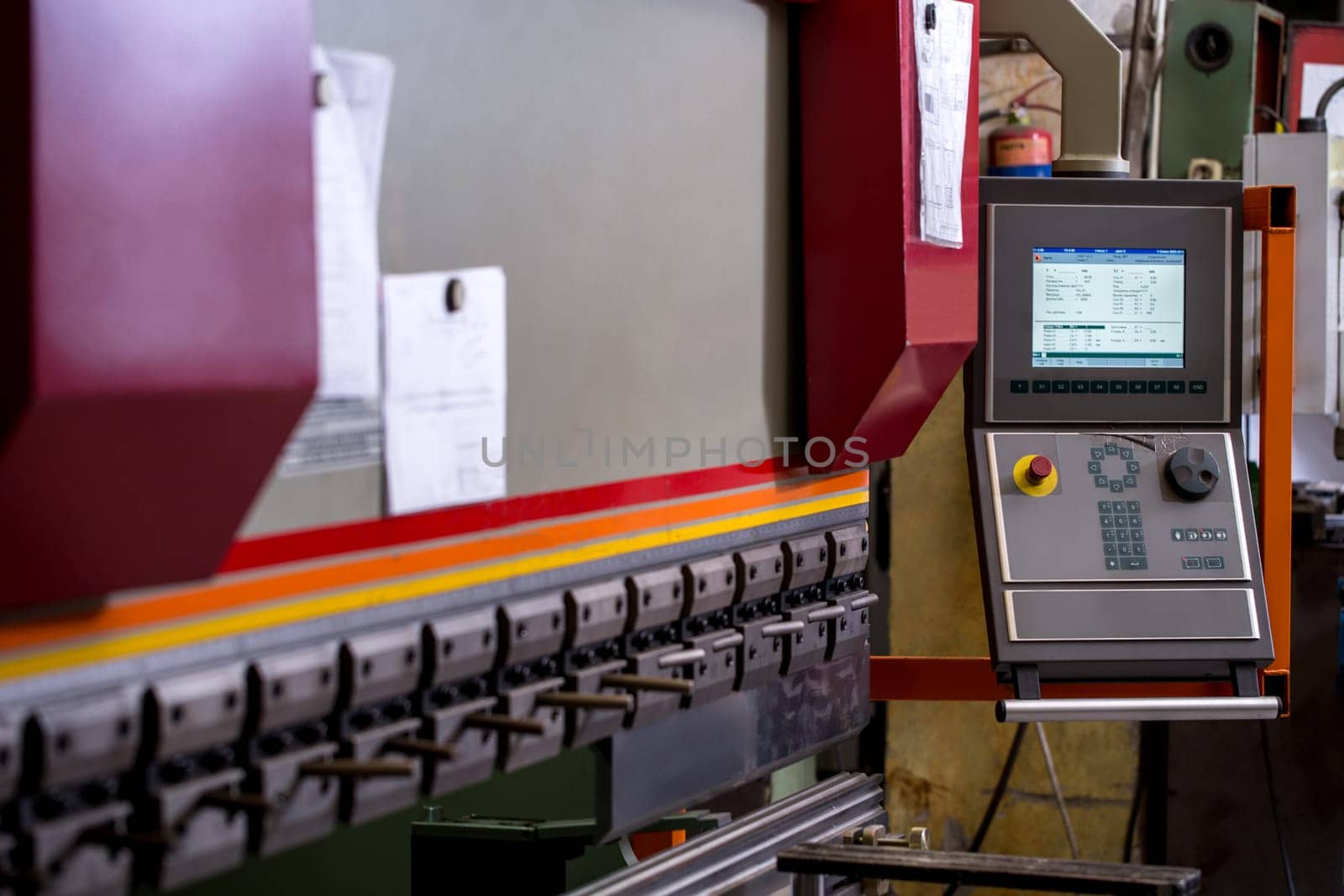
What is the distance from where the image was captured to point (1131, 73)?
3.03m

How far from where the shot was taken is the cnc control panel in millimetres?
1972

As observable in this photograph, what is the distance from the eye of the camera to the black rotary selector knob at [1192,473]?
6.67 ft

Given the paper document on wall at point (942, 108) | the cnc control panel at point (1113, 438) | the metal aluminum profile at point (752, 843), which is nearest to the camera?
the metal aluminum profile at point (752, 843)

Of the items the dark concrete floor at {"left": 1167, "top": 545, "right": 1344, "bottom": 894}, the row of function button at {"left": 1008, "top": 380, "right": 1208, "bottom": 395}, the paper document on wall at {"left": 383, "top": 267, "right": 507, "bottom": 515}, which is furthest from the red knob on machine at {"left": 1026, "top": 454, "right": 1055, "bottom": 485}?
the dark concrete floor at {"left": 1167, "top": 545, "right": 1344, "bottom": 894}

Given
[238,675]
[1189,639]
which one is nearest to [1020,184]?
[1189,639]

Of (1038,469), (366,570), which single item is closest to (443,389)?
(366,570)

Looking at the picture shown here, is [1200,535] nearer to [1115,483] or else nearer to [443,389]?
[1115,483]

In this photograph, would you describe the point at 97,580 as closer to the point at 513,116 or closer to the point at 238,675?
the point at 238,675

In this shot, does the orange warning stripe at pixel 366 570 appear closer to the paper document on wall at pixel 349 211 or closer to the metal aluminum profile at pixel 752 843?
the paper document on wall at pixel 349 211

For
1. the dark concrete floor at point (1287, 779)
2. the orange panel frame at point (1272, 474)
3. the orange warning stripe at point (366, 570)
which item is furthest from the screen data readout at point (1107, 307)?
the dark concrete floor at point (1287, 779)

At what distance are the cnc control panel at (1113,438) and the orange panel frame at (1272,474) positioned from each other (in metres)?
0.05

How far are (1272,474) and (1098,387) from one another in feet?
1.01

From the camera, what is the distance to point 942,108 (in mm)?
1764

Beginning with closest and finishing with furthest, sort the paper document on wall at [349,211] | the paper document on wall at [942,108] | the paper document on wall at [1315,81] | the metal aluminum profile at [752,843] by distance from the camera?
the paper document on wall at [349,211]
the metal aluminum profile at [752,843]
the paper document on wall at [942,108]
the paper document on wall at [1315,81]
